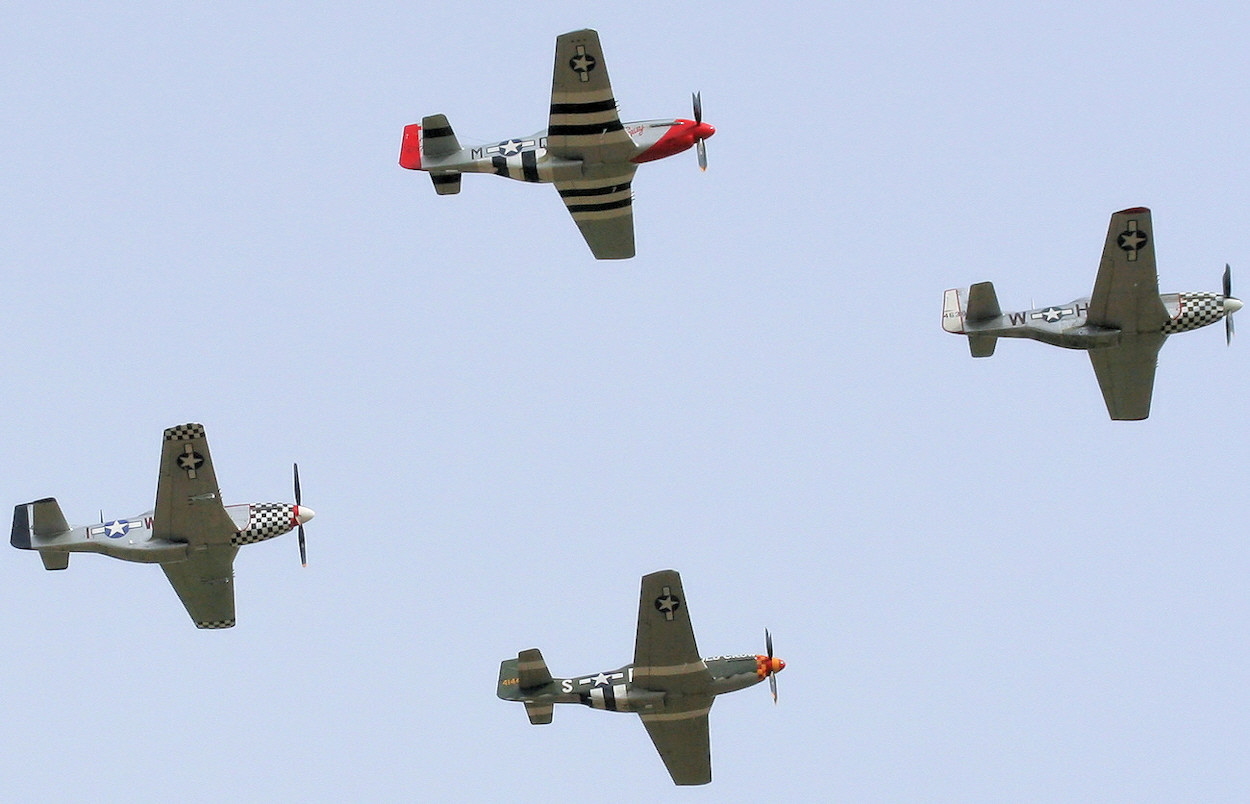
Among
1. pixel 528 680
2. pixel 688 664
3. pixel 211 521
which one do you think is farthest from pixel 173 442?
pixel 688 664

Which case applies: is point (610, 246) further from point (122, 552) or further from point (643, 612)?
point (122, 552)

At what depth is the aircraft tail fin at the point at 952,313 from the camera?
50344mm

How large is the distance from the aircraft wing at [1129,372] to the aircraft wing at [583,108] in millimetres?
14575

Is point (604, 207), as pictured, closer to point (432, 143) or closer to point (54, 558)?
point (432, 143)

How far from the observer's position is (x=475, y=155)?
48.3 m

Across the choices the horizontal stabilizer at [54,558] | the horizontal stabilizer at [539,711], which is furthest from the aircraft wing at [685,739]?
the horizontal stabilizer at [54,558]

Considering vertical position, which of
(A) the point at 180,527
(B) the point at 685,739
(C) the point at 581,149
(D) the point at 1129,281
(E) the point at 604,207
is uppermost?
(C) the point at 581,149

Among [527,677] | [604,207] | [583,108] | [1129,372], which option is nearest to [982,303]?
[1129,372]

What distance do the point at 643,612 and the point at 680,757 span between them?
5501 millimetres

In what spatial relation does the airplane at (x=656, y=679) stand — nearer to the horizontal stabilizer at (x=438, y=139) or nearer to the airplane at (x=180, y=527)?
the airplane at (x=180, y=527)

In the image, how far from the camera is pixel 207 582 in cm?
4753

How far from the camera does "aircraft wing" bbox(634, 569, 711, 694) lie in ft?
151

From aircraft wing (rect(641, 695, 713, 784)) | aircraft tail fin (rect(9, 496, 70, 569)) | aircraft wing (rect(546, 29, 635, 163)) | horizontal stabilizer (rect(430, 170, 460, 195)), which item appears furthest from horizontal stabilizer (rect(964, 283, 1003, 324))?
aircraft tail fin (rect(9, 496, 70, 569))

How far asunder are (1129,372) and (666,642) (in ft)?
50.0
